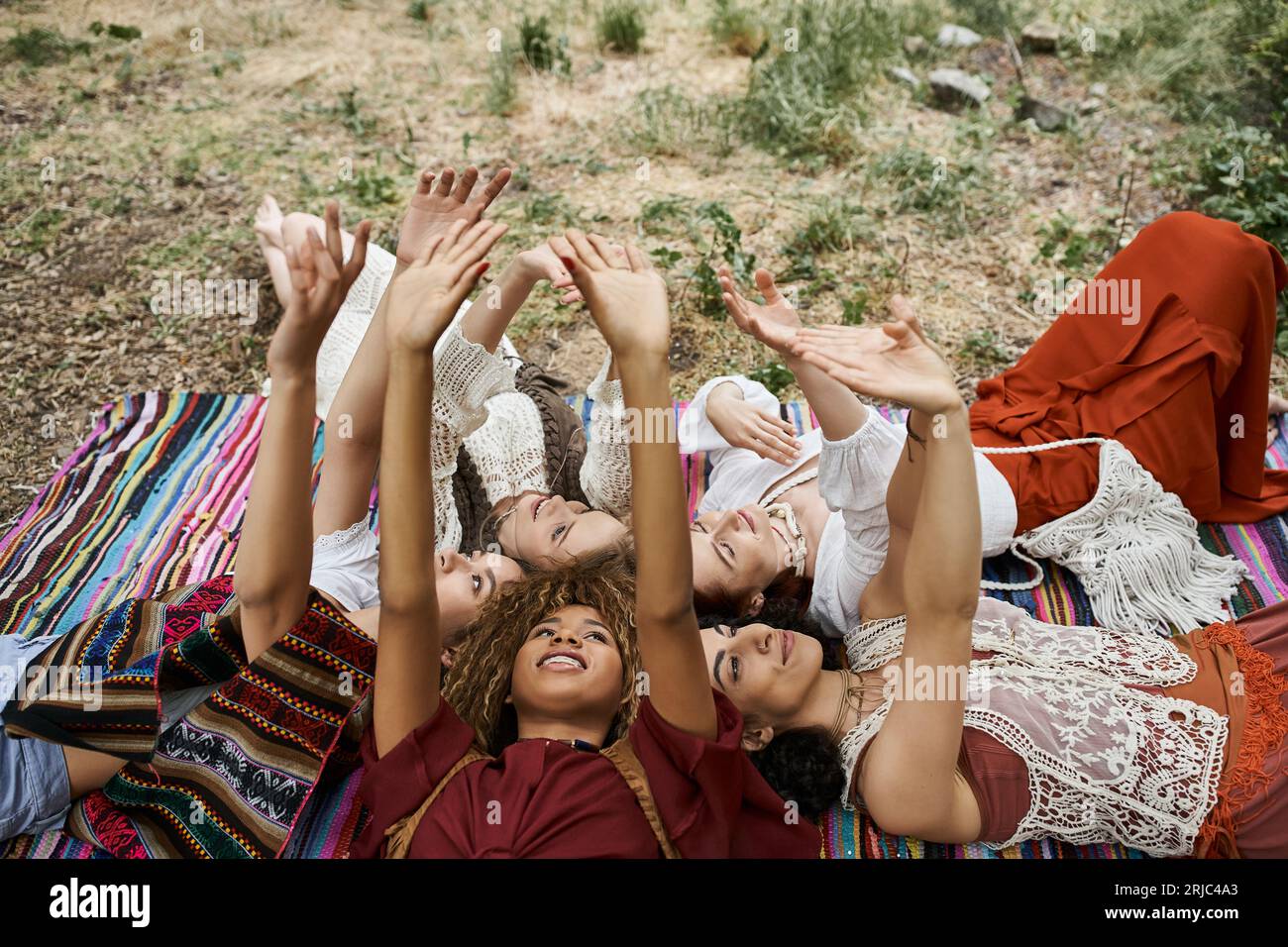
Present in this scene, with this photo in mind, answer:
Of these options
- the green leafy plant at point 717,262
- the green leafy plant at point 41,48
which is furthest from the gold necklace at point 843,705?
the green leafy plant at point 41,48

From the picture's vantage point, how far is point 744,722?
2713mm

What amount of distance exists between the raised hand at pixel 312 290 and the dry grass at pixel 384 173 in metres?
2.56

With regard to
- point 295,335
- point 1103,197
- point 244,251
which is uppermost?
point 295,335

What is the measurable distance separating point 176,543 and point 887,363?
2513 millimetres

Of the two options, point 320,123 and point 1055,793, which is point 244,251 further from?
point 1055,793

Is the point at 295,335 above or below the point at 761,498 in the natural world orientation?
above

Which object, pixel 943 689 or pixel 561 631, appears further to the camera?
pixel 561 631

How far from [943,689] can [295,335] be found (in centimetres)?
151

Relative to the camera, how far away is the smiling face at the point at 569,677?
2424 mm

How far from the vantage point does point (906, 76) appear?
6.59 meters

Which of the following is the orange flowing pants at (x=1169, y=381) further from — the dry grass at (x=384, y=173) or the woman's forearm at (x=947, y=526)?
the woman's forearm at (x=947, y=526)

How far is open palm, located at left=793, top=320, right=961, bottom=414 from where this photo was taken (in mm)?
2166

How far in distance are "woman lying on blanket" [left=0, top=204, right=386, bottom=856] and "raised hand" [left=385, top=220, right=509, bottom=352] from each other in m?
0.61
